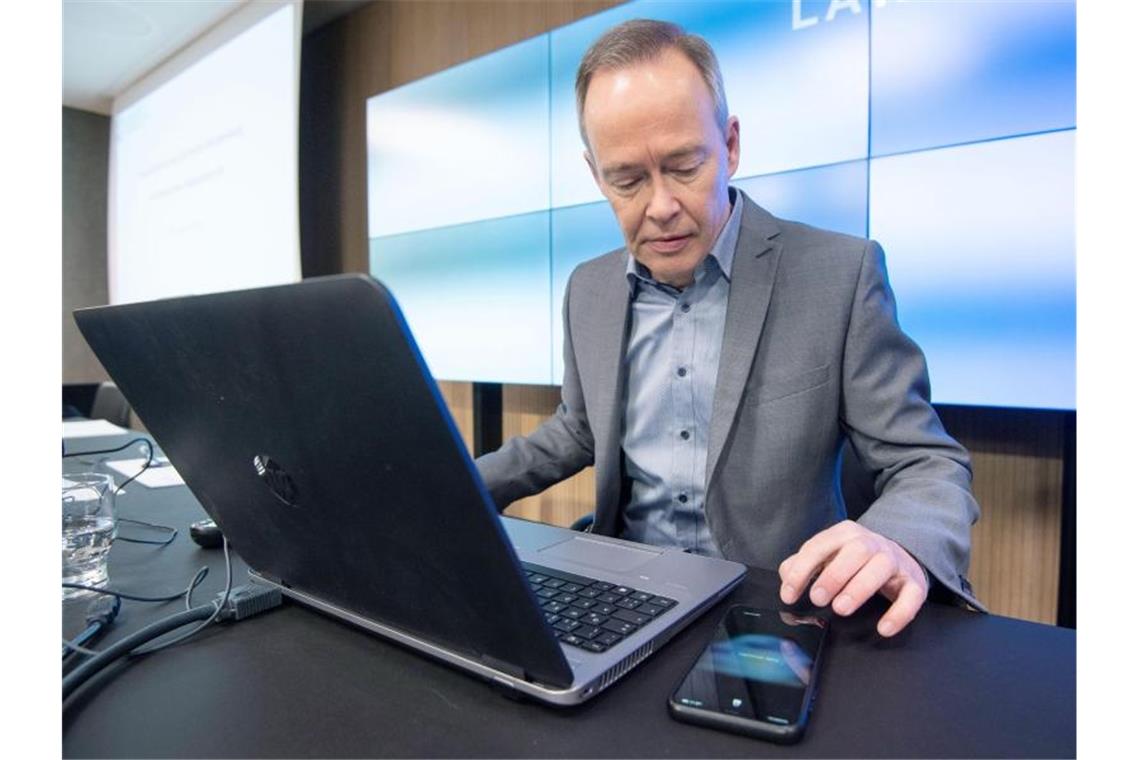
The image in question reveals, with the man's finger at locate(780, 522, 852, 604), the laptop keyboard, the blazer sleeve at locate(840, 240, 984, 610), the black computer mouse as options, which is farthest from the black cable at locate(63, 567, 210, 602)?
the blazer sleeve at locate(840, 240, 984, 610)

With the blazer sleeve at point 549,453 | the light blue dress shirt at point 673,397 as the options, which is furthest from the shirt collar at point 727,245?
the blazer sleeve at point 549,453

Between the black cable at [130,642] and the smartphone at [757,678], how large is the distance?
1.33ft

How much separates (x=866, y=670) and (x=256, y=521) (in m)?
0.50

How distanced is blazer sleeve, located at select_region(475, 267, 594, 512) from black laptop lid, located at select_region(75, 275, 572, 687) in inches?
19.2

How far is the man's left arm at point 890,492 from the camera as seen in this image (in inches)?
21.1

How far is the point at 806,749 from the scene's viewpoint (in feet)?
1.24

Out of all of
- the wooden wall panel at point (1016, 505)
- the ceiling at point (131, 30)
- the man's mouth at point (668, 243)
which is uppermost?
the ceiling at point (131, 30)

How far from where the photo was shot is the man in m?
0.88

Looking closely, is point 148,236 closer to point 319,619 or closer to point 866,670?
point 319,619

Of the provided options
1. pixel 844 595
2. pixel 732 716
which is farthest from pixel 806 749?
pixel 844 595

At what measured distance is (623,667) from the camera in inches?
17.9

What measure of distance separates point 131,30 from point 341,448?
4302 millimetres

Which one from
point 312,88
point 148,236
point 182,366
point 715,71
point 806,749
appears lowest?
point 806,749

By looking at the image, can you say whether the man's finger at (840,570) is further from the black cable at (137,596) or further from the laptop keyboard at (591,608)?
the black cable at (137,596)
